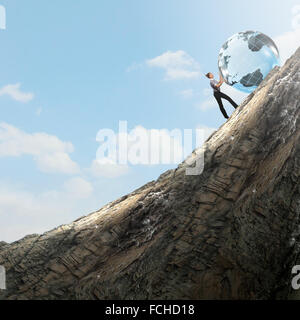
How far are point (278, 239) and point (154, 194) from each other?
1886mm

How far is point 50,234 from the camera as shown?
639 cm

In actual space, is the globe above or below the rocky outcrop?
above

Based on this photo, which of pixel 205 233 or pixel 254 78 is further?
pixel 254 78

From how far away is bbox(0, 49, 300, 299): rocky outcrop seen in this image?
5316mm

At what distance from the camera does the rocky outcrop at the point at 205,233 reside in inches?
209

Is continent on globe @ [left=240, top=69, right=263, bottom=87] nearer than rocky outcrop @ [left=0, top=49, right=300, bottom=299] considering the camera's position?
No

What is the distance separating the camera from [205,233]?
5516mm

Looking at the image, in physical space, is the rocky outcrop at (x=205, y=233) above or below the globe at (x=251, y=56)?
below

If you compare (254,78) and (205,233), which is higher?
(254,78)

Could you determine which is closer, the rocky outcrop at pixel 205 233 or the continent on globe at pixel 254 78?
the rocky outcrop at pixel 205 233

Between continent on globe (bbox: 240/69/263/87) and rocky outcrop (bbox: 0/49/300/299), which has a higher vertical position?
continent on globe (bbox: 240/69/263/87)

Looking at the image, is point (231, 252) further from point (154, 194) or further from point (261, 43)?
point (261, 43)
